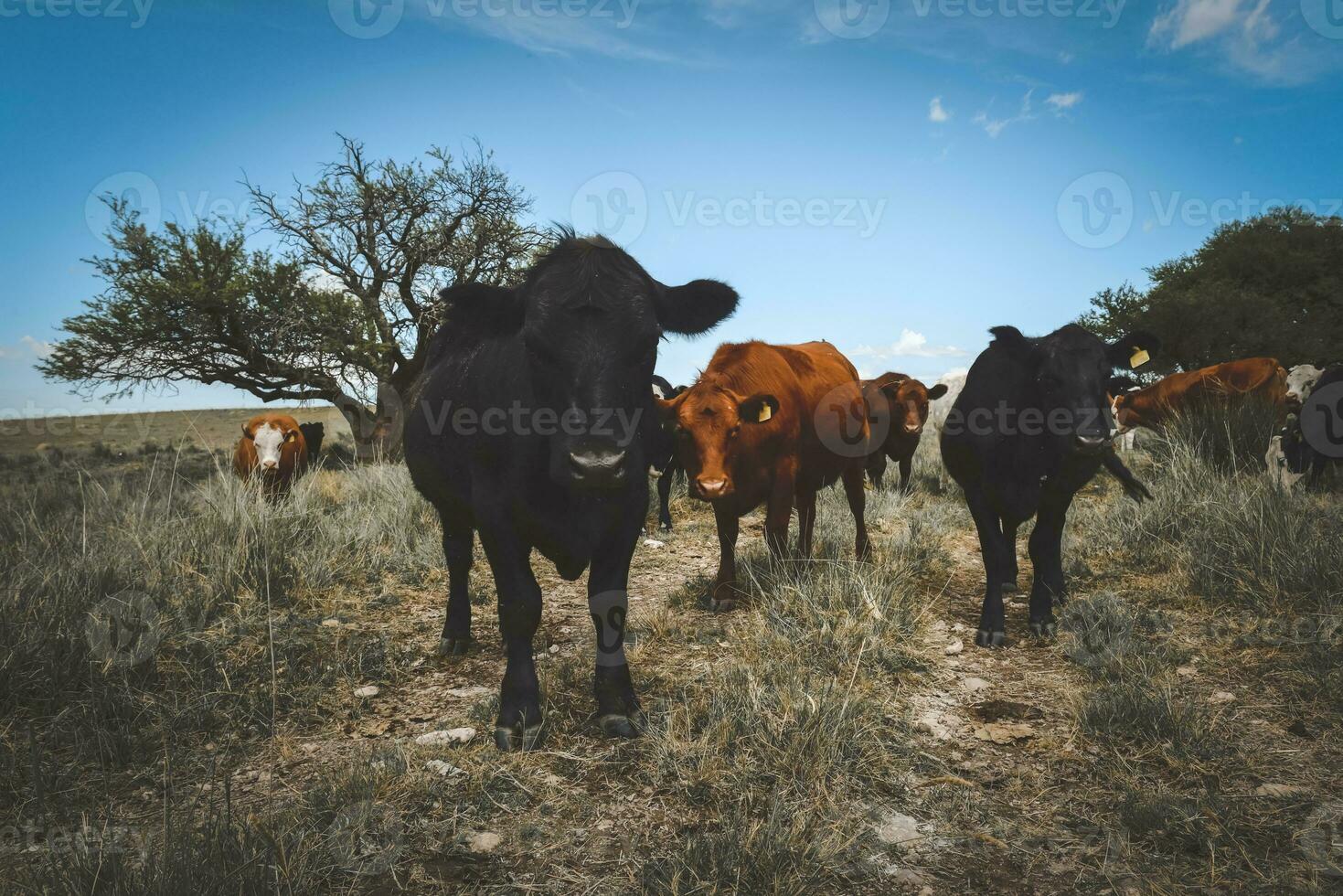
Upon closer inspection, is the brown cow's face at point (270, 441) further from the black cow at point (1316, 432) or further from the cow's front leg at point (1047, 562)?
the black cow at point (1316, 432)

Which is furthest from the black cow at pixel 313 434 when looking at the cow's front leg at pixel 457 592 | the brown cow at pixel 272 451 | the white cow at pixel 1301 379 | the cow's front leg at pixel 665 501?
the white cow at pixel 1301 379

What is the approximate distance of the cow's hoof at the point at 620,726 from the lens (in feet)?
10.2

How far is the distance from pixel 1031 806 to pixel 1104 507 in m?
6.61

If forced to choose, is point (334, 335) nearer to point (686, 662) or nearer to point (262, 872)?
point (686, 662)

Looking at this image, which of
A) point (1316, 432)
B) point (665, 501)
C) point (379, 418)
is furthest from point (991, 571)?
point (379, 418)

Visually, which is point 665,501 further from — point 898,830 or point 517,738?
point 898,830

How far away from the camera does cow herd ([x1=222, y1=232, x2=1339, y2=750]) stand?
2811 millimetres

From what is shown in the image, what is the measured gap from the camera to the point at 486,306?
9.82 ft

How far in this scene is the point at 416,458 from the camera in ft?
13.8

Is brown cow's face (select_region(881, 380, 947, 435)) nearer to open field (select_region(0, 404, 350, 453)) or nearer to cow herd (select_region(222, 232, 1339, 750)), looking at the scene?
cow herd (select_region(222, 232, 1339, 750))

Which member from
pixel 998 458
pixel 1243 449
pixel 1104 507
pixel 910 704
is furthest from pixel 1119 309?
pixel 910 704

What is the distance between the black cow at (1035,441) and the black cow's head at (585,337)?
285 cm

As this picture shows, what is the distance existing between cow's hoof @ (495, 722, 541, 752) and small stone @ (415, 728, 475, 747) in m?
0.18

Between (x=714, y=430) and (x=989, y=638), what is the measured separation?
233 centimetres
